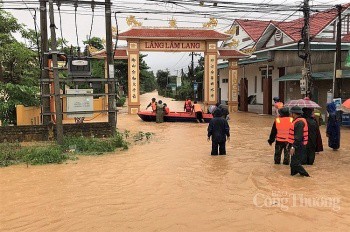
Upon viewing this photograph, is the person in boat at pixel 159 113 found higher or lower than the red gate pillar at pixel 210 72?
lower

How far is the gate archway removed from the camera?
24.8m

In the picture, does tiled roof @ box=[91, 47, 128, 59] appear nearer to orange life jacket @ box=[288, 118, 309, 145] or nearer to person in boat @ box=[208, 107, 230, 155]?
person in boat @ box=[208, 107, 230, 155]

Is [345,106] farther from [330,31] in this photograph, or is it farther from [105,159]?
[330,31]

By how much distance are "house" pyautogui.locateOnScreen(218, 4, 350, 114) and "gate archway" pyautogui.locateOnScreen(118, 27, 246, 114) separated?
2.14 metres

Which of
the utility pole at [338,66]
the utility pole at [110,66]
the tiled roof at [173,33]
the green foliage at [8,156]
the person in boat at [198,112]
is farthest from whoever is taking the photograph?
the tiled roof at [173,33]

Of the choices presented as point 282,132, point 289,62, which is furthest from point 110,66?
point 289,62

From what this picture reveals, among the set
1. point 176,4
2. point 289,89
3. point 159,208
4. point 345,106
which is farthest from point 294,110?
point 289,89

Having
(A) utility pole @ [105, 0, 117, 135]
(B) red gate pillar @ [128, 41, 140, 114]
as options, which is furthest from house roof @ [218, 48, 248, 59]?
(A) utility pole @ [105, 0, 117, 135]

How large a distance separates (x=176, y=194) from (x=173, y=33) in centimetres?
1962

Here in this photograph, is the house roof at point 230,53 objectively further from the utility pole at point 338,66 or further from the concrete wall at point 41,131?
the concrete wall at point 41,131

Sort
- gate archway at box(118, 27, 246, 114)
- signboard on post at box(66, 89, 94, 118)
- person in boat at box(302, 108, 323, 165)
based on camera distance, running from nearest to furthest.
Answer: person in boat at box(302, 108, 323, 165)
signboard on post at box(66, 89, 94, 118)
gate archway at box(118, 27, 246, 114)

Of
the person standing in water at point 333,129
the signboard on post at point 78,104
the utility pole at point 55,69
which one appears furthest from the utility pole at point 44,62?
the person standing in water at point 333,129

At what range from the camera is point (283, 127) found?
8953 mm

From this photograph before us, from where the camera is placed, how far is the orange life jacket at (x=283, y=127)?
29.1 ft
